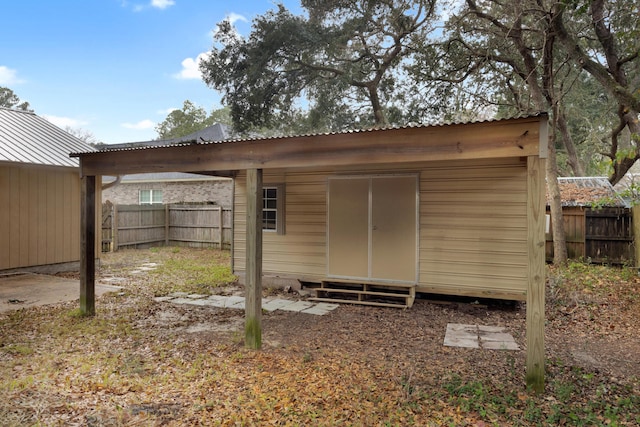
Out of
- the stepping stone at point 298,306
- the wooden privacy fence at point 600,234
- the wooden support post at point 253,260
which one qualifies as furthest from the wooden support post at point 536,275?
the wooden privacy fence at point 600,234

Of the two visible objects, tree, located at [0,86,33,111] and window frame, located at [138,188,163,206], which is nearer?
window frame, located at [138,188,163,206]

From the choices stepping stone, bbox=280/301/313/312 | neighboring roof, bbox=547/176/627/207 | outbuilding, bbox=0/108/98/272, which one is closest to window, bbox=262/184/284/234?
stepping stone, bbox=280/301/313/312

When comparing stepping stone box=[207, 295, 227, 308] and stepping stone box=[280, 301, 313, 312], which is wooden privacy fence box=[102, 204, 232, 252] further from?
stepping stone box=[280, 301, 313, 312]

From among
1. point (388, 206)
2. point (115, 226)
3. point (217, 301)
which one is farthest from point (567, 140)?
point (115, 226)

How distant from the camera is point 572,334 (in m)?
5.05

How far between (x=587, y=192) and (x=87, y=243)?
42.7 feet

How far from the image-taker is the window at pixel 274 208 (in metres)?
7.46

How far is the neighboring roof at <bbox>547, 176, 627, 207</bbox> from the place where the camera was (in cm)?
1074

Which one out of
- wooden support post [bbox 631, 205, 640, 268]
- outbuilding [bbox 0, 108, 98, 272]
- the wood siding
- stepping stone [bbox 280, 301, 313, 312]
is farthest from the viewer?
wooden support post [bbox 631, 205, 640, 268]

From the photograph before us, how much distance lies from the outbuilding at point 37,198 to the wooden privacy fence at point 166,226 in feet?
12.2

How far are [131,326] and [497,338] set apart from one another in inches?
179

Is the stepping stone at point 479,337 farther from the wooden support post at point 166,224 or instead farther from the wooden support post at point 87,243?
the wooden support post at point 166,224

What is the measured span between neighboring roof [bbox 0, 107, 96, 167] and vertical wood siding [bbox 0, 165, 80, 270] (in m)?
0.34

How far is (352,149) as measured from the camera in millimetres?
4035
